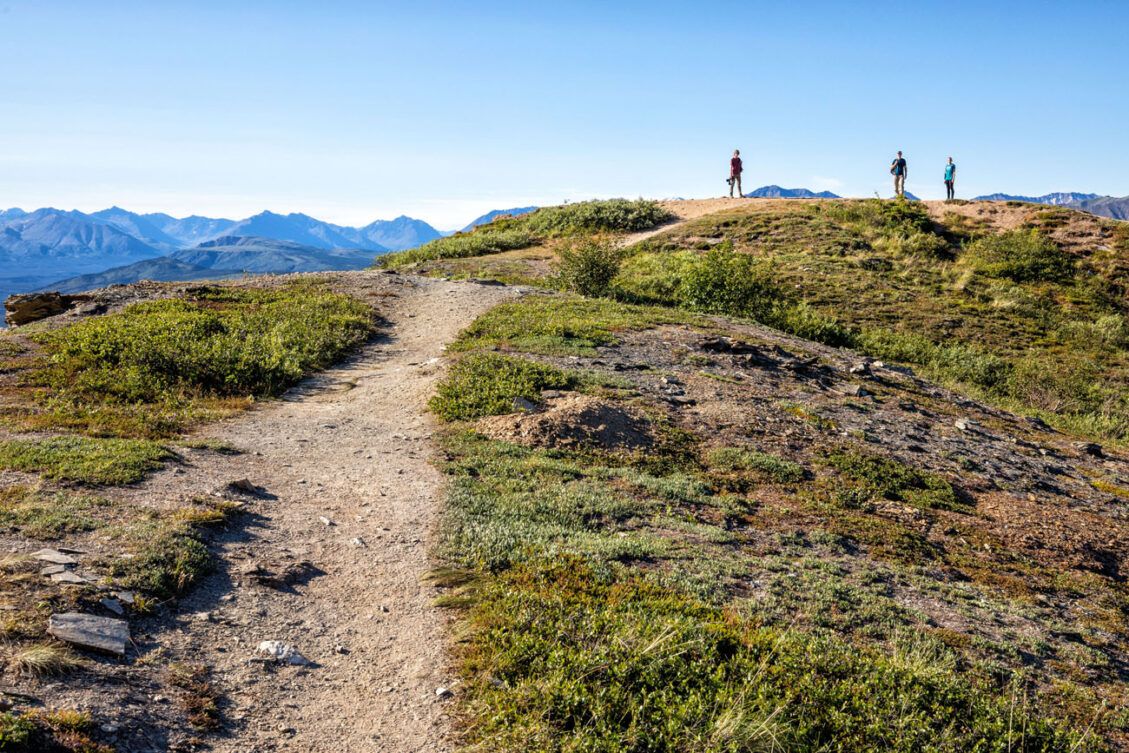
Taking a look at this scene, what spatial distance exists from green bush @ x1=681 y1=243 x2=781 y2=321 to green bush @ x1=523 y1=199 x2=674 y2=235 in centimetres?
1739

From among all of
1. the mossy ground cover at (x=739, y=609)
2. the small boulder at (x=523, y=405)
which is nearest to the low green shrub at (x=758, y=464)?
the mossy ground cover at (x=739, y=609)

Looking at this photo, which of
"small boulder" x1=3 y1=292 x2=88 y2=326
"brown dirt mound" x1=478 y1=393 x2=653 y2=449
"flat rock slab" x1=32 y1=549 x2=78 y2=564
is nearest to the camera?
"flat rock slab" x1=32 y1=549 x2=78 y2=564

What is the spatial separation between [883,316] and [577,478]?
22.6 meters

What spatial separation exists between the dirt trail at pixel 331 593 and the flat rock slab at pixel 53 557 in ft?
3.87

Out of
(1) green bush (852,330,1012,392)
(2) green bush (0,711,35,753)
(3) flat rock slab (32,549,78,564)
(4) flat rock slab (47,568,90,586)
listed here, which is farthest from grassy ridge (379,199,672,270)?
(2) green bush (0,711,35,753)

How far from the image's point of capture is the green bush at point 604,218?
146 feet

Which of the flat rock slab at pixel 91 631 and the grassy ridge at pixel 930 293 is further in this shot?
the grassy ridge at pixel 930 293

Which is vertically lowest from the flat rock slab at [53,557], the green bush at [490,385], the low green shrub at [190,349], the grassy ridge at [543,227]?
the flat rock slab at [53,557]

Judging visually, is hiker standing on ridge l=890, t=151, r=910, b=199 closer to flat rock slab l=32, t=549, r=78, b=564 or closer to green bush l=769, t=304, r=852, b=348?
green bush l=769, t=304, r=852, b=348

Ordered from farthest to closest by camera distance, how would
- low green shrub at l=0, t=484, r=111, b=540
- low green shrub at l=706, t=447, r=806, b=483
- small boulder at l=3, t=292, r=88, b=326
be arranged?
small boulder at l=3, t=292, r=88, b=326 → low green shrub at l=706, t=447, r=806, b=483 → low green shrub at l=0, t=484, r=111, b=540

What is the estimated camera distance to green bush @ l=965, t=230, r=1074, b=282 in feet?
110

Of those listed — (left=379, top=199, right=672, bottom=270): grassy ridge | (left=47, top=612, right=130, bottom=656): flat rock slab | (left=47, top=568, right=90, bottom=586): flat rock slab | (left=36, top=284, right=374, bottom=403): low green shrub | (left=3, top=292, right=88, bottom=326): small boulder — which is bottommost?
(left=47, top=612, right=130, bottom=656): flat rock slab

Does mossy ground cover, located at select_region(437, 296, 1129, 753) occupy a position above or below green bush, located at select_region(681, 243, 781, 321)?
below

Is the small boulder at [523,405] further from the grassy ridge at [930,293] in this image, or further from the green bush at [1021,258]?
the green bush at [1021,258]
